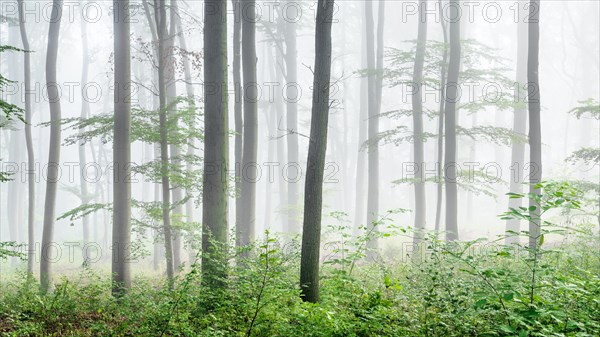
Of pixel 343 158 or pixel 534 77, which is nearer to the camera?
pixel 534 77

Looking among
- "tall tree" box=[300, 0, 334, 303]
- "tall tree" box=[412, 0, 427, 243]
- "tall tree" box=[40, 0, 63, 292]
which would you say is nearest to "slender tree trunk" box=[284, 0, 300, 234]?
"tall tree" box=[412, 0, 427, 243]

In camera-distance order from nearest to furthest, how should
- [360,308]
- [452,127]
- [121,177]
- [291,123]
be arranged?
[360,308] → [121,177] → [452,127] → [291,123]

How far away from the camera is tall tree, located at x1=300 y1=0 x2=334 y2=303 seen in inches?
221

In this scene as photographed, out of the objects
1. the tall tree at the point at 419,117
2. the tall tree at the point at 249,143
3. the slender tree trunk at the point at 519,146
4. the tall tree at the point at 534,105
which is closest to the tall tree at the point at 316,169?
the tall tree at the point at 249,143

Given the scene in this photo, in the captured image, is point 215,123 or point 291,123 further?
point 291,123

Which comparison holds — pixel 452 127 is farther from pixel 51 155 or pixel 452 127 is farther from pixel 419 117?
pixel 51 155

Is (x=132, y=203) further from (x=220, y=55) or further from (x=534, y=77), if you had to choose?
(x=534, y=77)

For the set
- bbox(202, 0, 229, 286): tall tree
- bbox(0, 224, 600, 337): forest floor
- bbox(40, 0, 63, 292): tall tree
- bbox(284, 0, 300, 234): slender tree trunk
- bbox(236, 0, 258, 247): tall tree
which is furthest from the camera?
bbox(284, 0, 300, 234): slender tree trunk

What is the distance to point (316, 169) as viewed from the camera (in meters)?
5.63

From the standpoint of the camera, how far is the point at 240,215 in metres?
11.8

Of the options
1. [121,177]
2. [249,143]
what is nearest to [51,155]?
[121,177]

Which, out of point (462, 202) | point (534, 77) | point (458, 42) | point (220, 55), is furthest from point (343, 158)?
point (220, 55)

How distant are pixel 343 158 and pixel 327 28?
28.6 metres

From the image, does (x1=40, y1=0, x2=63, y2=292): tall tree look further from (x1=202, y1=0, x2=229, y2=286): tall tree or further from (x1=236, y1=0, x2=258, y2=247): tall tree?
(x1=202, y1=0, x2=229, y2=286): tall tree
